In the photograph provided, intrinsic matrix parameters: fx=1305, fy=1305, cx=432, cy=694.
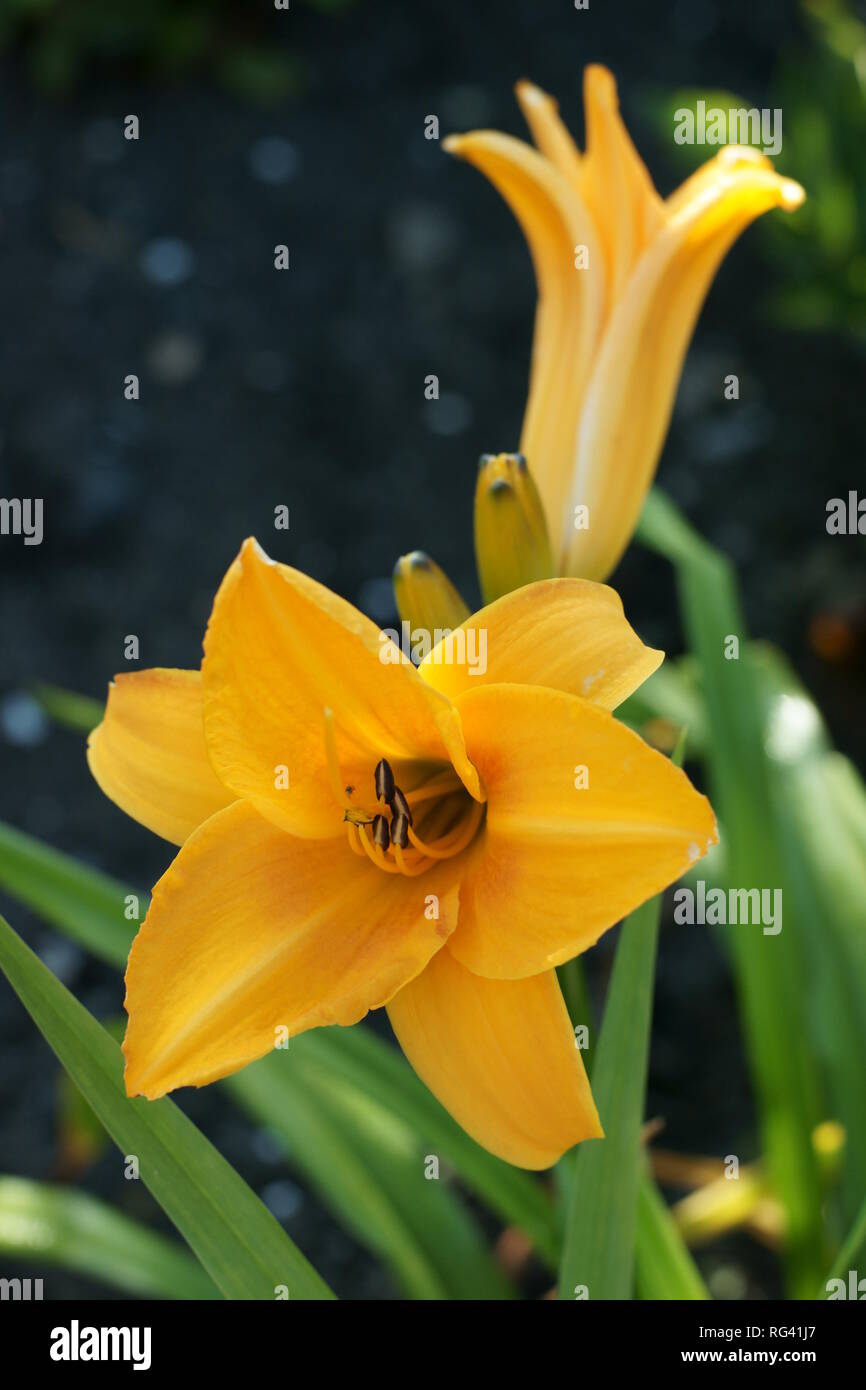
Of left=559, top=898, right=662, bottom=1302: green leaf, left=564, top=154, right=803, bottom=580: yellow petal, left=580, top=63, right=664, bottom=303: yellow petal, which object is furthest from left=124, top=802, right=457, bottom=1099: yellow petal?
left=580, top=63, right=664, bottom=303: yellow petal

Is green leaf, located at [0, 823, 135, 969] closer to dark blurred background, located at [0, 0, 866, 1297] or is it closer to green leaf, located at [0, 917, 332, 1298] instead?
green leaf, located at [0, 917, 332, 1298]

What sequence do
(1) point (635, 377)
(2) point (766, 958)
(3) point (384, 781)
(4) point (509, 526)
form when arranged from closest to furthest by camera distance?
1. (3) point (384, 781)
2. (4) point (509, 526)
3. (1) point (635, 377)
4. (2) point (766, 958)

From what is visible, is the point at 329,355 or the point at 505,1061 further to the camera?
the point at 329,355

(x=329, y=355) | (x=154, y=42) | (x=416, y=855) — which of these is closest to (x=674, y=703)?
(x=416, y=855)

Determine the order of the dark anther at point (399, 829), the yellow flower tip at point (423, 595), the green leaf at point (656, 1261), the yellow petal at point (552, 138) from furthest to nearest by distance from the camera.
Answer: the yellow petal at point (552, 138), the green leaf at point (656, 1261), the yellow flower tip at point (423, 595), the dark anther at point (399, 829)

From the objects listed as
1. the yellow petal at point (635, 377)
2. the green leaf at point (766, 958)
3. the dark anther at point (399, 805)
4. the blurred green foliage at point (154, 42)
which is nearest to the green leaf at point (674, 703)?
the green leaf at point (766, 958)

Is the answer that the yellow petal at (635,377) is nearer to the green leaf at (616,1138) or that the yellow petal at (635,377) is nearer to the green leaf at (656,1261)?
the green leaf at (616,1138)

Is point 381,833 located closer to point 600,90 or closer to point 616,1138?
point 616,1138
